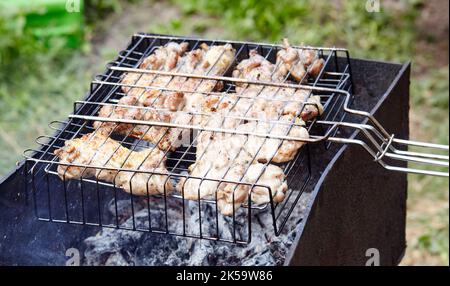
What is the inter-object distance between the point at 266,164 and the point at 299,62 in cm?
75

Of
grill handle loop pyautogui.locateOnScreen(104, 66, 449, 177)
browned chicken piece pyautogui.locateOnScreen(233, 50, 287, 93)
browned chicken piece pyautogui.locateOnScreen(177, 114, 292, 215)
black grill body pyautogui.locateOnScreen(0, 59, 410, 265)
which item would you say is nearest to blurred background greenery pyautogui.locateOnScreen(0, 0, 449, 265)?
black grill body pyautogui.locateOnScreen(0, 59, 410, 265)

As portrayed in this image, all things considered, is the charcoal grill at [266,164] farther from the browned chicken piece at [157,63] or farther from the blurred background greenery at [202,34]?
the blurred background greenery at [202,34]

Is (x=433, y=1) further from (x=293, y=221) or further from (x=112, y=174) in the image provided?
(x=112, y=174)

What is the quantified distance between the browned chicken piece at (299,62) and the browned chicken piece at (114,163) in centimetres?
72

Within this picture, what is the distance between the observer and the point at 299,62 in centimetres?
321

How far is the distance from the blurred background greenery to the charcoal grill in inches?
60.2

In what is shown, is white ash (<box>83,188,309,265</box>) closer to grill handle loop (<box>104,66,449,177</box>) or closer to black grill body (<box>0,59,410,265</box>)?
black grill body (<box>0,59,410,265</box>)

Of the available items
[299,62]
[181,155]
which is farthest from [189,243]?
[299,62]

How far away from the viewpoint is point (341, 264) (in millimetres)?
2871

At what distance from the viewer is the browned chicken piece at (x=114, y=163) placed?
8.89ft

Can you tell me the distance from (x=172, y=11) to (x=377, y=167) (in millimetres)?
4113

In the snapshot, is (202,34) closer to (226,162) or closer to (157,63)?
(157,63)

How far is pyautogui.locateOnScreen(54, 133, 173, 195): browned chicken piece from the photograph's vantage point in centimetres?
271

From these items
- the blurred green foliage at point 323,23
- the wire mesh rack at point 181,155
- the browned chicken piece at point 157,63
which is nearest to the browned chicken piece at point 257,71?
the wire mesh rack at point 181,155
